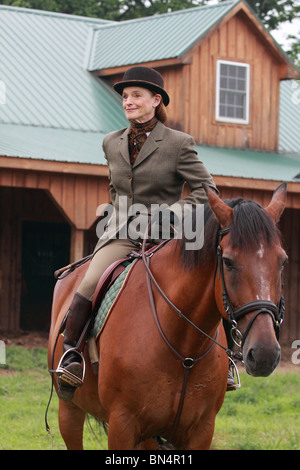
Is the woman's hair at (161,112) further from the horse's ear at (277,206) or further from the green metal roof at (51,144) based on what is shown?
the green metal roof at (51,144)

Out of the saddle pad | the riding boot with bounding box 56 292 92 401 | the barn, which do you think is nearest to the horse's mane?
the saddle pad

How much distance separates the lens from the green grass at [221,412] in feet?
28.0

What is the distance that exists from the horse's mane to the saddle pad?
676mm

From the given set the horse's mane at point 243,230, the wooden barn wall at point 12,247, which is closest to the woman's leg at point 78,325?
the horse's mane at point 243,230

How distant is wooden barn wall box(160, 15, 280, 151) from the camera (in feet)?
53.5

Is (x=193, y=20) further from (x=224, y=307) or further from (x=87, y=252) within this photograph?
(x=224, y=307)

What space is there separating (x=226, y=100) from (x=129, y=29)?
3318 mm

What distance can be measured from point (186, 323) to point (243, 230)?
77 centimetres

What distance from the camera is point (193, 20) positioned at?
1744 cm

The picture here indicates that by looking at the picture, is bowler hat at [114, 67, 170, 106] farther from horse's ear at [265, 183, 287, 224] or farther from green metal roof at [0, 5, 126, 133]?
green metal roof at [0, 5, 126, 133]

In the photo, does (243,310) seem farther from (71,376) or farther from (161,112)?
(161,112)

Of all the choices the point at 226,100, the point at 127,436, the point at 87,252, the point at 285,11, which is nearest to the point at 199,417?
the point at 127,436

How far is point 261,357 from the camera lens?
147 inches

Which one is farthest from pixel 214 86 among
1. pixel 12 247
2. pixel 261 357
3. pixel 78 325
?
pixel 261 357
